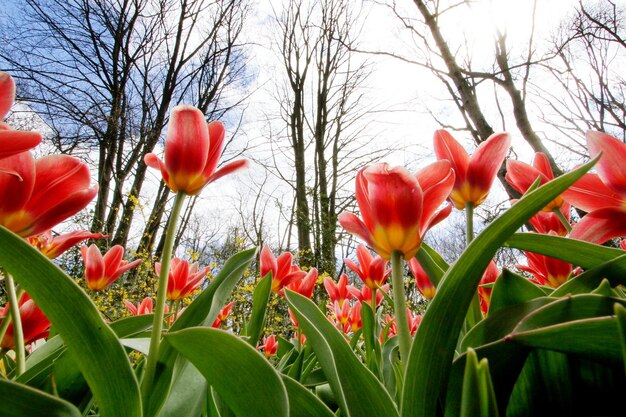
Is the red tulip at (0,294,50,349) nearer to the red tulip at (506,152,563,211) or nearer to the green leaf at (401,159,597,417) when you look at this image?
the green leaf at (401,159,597,417)

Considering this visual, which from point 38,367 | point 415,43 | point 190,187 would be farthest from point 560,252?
point 415,43

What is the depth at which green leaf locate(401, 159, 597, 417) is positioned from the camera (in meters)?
0.31

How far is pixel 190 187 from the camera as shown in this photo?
1.58 ft

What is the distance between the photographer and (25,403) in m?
0.29

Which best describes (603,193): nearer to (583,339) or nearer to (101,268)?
(583,339)

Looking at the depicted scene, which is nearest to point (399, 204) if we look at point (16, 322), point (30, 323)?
point (16, 322)

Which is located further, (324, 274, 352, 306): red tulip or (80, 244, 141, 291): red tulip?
(324, 274, 352, 306): red tulip

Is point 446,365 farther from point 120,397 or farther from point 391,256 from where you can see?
point 120,397

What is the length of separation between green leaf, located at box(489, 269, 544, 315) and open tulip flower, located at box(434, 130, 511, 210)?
14 centimetres

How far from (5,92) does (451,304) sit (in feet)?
1.37

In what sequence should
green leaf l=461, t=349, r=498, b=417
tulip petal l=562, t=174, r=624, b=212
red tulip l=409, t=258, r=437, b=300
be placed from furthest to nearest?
red tulip l=409, t=258, r=437, b=300 → tulip petal l=562, t=174, r=624, b=212 → green leaf l=461, t=349, r=498, b=417

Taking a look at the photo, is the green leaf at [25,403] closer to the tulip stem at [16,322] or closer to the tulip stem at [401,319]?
the tulip stem at [16,322]

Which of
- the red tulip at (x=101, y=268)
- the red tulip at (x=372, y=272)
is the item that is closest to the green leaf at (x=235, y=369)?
the red tulip at (x=101, y=268)

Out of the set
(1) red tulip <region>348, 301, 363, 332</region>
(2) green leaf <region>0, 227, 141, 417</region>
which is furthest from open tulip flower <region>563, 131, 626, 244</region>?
(1) red tulip <region>348, 301, 363, 332</region>
